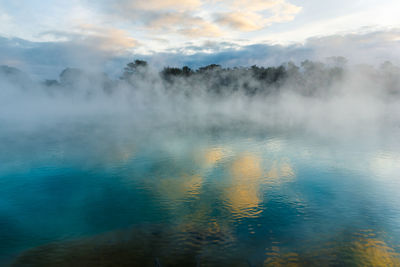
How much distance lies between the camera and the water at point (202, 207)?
10688 millimetres

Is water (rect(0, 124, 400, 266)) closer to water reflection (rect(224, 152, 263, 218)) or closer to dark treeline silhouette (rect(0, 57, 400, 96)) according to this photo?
water reflection (rect(224, 152, 263, 218))

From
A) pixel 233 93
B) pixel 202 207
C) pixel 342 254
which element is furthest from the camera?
pixel 233 93

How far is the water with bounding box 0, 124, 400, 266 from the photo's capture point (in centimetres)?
1069

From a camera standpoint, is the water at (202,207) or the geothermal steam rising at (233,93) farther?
the geothermal steam rising at (233,93)

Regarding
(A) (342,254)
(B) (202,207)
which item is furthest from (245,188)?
(A) (342,254)

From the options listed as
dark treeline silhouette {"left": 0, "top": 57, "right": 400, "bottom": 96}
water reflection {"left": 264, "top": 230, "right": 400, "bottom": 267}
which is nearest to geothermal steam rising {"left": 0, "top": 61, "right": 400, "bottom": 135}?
dark treeline silhouette {"left": 0, "top": 57, "right": 400, "bottom": 96}

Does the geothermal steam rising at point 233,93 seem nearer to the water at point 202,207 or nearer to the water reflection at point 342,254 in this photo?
the water at point 202,207

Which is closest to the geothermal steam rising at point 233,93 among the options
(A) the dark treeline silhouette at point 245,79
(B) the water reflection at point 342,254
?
(A) the dark treeline silhouette at point 245,79

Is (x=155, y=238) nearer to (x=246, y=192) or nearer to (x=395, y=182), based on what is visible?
(x=246, y=192)

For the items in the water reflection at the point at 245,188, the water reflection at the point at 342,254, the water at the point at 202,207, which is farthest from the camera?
the water reflection at the point at 245,188

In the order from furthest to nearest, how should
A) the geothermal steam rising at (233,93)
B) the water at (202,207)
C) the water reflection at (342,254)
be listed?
1. the geothermal steam rising at (233,93)
2. the water at (202,207)
3. the water reflection at (342,254)

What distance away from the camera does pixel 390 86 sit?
92.2m

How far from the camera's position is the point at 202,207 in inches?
578

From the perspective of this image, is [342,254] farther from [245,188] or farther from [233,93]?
[233,93]
